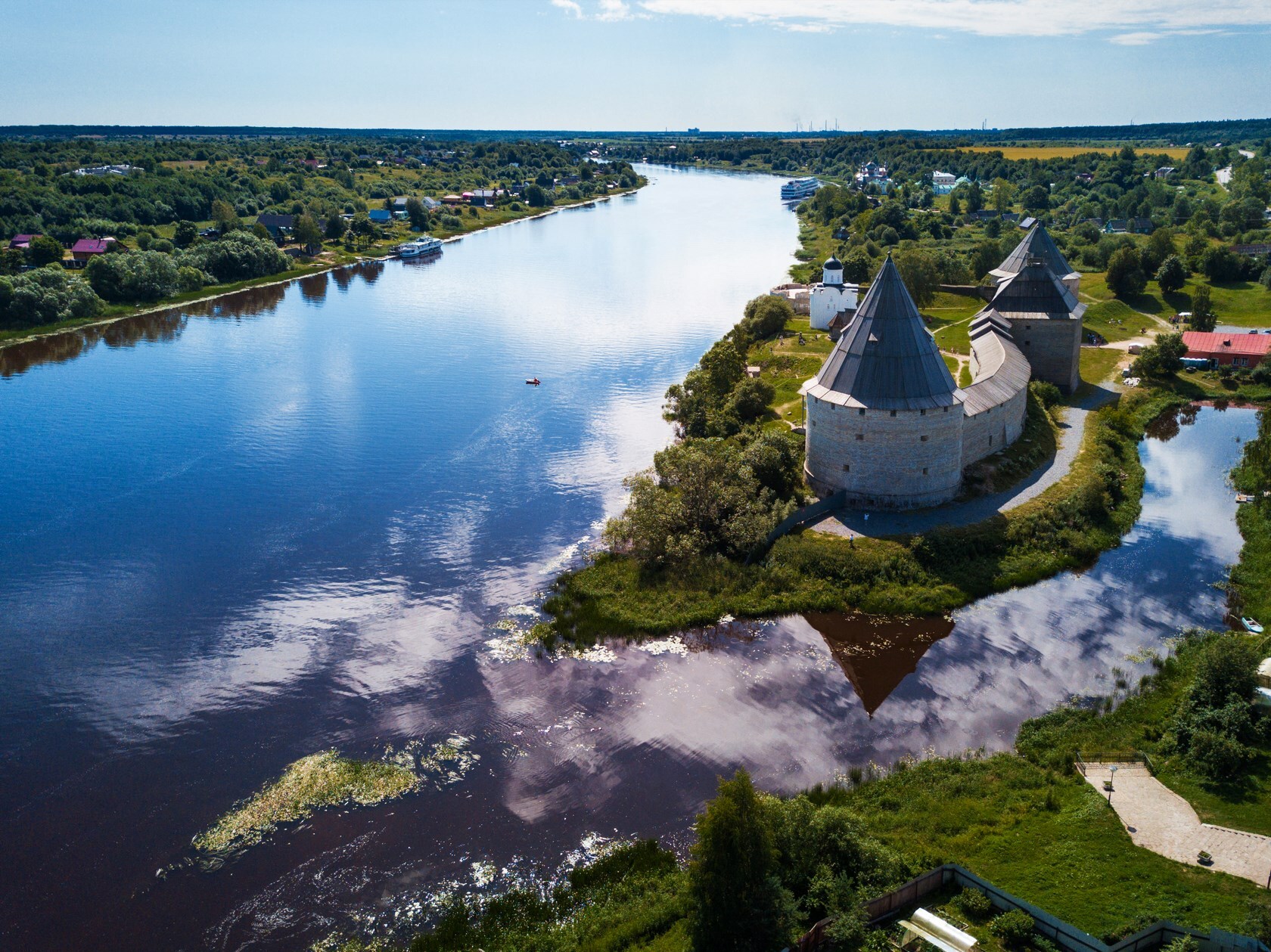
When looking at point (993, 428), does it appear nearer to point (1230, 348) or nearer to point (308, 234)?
point (1230, 348)

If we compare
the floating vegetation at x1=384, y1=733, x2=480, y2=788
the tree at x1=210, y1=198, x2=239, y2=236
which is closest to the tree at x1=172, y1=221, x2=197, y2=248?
the tree at x1=210, y1=198, x2=239, y2=236

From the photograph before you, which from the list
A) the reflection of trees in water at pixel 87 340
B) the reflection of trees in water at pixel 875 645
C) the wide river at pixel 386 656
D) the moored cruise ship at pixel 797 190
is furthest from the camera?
the moored cruise ship at pixel 797 190

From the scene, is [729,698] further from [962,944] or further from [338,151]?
[338,151]

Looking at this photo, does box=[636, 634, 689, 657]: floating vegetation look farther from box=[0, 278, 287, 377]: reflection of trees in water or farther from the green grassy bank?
box=[0, 278, 287, 377]: reflection of trees in water

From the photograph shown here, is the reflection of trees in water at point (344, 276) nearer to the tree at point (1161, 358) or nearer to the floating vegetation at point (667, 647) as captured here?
the tree at point (1161, 358)

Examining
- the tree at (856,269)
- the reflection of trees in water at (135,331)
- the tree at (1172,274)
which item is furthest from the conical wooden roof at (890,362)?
the reflection of trees in water at (135,331)
